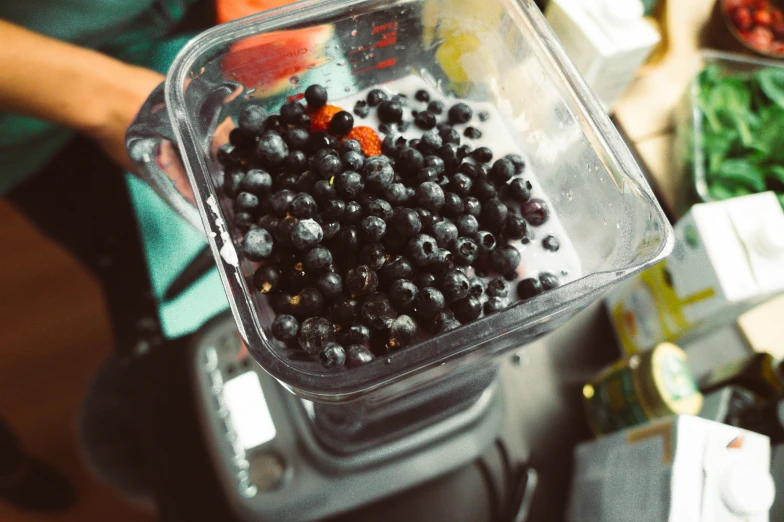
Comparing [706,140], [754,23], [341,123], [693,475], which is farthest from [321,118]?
Answer: [754,23]

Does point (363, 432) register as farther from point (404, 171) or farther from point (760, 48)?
point (760, 48)

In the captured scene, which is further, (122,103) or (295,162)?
(122,103)

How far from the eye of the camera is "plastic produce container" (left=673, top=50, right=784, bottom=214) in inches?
37.4

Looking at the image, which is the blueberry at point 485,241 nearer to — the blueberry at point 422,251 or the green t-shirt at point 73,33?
the blueberry at point 422,251

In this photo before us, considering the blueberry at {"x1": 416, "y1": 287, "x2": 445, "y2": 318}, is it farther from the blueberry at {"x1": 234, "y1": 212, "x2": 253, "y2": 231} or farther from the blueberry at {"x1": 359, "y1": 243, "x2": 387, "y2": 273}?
the blueberry at {"x1": 234, "y1": 212, "x2": 253, "y2": 231}

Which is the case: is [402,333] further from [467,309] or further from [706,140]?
[706,140]

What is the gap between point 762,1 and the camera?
118 cm

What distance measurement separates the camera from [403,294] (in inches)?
21.3

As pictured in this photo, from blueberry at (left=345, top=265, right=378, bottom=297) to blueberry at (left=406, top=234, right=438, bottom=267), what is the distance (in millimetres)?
48

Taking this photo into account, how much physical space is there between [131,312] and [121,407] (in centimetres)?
43

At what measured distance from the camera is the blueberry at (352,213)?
23.4 inches

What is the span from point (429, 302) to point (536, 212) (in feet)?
0.71

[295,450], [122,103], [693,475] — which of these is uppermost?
[122,103]

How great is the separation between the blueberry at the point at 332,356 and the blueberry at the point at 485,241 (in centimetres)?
21
